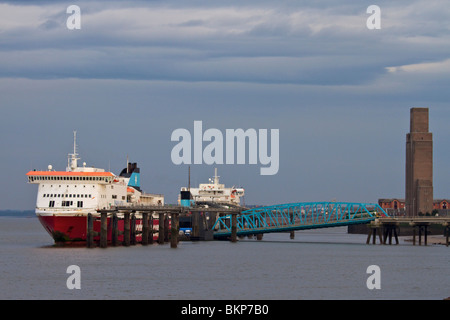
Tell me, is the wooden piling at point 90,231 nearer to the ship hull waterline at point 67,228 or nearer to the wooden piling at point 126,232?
the ship hull waterline at point 67,228

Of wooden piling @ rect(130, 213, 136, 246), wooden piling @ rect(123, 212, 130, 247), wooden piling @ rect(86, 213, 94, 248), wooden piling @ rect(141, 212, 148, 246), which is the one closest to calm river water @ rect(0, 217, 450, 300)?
wooden piling @ rect(86, 213, 94, 248)

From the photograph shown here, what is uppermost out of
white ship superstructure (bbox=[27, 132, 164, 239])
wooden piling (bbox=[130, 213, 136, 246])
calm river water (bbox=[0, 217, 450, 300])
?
white ship superstructure (bbox=[27, 132, 164, 239])

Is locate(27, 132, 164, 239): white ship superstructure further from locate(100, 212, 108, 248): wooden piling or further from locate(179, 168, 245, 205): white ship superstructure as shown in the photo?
locate(179, 168, 245, 205): white ship superstructure

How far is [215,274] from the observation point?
70125 millimetres

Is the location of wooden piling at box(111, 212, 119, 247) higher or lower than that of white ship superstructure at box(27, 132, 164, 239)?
lower

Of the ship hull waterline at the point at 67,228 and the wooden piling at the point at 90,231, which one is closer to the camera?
the wooden piling at the point at 90,231

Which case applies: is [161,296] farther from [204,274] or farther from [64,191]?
[64,191]

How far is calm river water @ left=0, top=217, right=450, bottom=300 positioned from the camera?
57.5 metres

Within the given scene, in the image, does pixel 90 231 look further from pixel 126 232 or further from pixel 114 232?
pixel 126 232

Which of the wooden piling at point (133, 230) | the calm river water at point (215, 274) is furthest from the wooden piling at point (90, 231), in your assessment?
the wooden piling at point (133, 230)

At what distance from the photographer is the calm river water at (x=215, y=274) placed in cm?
5753

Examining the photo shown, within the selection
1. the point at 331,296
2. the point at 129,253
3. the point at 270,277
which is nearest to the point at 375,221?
the point at 129,253

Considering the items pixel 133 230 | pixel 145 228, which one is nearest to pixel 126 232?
pixel 145 228

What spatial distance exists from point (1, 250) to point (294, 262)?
3376 cm
